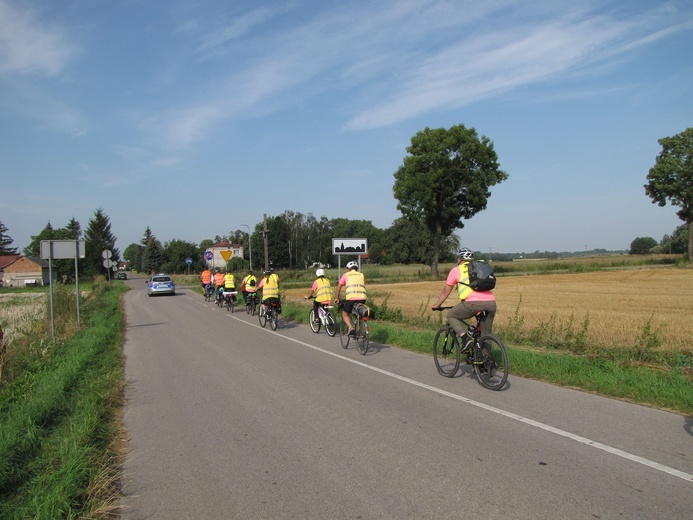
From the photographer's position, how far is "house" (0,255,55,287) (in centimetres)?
8381

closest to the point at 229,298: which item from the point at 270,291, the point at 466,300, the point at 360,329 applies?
the point at 270,291

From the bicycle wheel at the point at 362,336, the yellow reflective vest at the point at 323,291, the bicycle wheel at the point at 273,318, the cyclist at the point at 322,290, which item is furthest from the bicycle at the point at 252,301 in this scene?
the bicycle wheel at the point at 362,336

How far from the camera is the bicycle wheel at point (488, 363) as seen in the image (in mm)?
6852

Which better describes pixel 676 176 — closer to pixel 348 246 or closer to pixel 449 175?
pixel 449 175

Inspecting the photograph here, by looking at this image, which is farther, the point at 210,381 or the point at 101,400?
the point at 210,381

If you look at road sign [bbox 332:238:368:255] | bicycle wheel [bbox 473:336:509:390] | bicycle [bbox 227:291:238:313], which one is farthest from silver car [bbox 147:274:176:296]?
bicycle wheel [bbox 473:336:509:390]

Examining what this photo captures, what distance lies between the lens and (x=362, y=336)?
10.3m

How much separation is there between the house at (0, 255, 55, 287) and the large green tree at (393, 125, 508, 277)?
219 feet

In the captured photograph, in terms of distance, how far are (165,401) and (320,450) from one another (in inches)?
125

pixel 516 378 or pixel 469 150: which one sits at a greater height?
pixel 469 150

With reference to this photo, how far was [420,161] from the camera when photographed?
160 feet

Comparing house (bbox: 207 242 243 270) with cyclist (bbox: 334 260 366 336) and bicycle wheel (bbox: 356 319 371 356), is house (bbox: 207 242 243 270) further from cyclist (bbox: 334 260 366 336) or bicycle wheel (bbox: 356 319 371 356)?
bicycle wheel (bbox: 356 319 371 356)

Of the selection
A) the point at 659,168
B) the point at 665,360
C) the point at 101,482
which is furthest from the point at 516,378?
the point at 659,168

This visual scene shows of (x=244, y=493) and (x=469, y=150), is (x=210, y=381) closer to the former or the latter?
(x=244, y=493)
